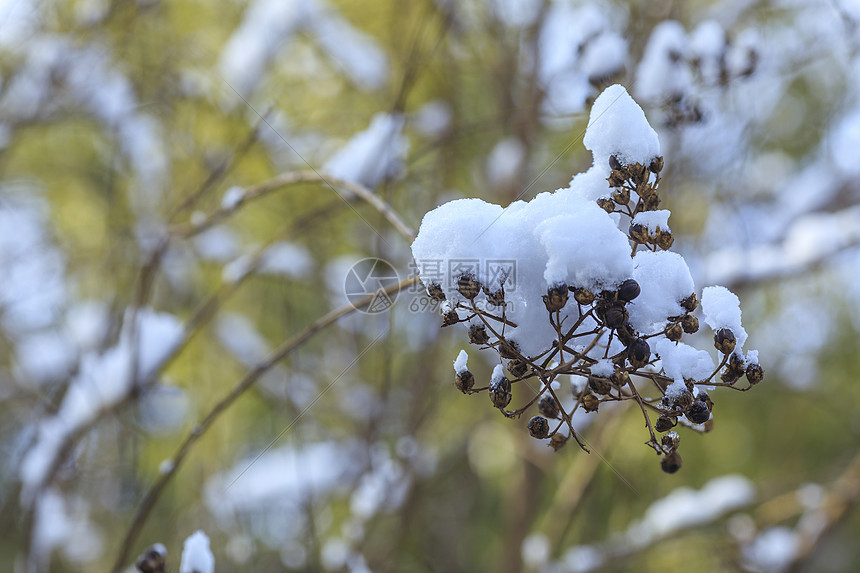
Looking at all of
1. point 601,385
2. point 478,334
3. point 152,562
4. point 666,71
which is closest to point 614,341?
point 601,385

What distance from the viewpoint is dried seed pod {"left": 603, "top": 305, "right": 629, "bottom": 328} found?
0.69 meters

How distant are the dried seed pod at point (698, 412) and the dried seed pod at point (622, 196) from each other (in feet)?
0.87

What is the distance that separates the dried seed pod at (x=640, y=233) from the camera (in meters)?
0.78

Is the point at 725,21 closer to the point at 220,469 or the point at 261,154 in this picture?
the point at 261,154

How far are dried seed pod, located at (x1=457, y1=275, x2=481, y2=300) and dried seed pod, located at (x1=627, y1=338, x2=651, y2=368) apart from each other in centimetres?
19

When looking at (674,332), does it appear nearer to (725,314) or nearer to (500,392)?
(725,314)

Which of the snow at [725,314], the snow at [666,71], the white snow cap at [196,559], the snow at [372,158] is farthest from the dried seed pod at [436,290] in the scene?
the snow at [666,71]

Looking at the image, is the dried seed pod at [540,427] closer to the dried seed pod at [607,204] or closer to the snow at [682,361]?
the snow at [682,361]

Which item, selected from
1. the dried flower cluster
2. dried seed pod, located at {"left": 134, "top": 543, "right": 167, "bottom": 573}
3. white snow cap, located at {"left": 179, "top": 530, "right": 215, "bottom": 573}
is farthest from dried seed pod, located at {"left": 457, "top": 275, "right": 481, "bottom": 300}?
dried seed pod, located at {"left": 134, "top": 543, "right": 167, "bottom": 573}

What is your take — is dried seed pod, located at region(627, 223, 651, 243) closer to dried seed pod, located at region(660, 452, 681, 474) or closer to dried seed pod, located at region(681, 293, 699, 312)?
dried seed pod, located at region(681, 293, 699, 312)

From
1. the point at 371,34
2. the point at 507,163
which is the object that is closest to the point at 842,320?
the point at 507,163

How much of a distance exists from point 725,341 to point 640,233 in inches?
6.6

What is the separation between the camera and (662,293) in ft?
2.40

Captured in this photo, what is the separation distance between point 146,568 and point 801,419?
4995 millimetres
